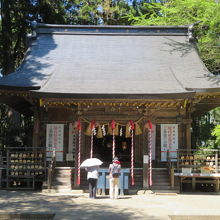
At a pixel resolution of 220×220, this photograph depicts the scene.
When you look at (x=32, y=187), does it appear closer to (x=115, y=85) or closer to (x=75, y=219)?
(x=115, y=85)

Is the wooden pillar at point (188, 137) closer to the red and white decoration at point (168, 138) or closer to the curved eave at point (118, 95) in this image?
the red and white decoration at point (168, 138)

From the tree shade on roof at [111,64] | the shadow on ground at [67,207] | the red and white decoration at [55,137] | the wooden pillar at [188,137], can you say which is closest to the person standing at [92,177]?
the shadow on ground at [67,207]

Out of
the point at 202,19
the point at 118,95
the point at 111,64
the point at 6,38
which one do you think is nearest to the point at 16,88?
the point at 118,95

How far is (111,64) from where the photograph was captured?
49.9 feet

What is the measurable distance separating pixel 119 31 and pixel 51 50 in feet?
13.1

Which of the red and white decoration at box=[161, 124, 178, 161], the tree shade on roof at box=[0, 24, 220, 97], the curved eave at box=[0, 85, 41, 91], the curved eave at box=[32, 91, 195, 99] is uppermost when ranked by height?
the tree shade on roof at box=[0, 24, 220, 97]

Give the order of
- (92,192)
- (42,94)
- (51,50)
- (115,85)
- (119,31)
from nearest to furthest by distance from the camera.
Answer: (92,192) < (42,94) < (115,85) < (51,50) < (119,31)

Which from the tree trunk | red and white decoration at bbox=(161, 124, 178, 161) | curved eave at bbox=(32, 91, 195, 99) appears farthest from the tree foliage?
the tree trunk

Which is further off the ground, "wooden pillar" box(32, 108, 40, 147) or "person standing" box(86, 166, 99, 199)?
"wooden pillar" box(32, 108, 40, 147)

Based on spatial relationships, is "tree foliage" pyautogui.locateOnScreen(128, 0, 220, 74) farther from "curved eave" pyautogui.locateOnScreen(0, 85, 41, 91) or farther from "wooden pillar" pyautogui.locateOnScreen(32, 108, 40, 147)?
"wooden pillar" pyautogui.locateOnScreen(32, 108, 40, 147)

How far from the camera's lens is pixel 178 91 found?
39.1ft

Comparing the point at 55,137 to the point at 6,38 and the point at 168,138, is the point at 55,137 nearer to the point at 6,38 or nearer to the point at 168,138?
the point at 168,138

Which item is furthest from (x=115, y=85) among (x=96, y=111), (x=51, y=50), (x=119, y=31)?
(x=119, y=31)

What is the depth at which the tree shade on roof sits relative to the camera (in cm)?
1238
